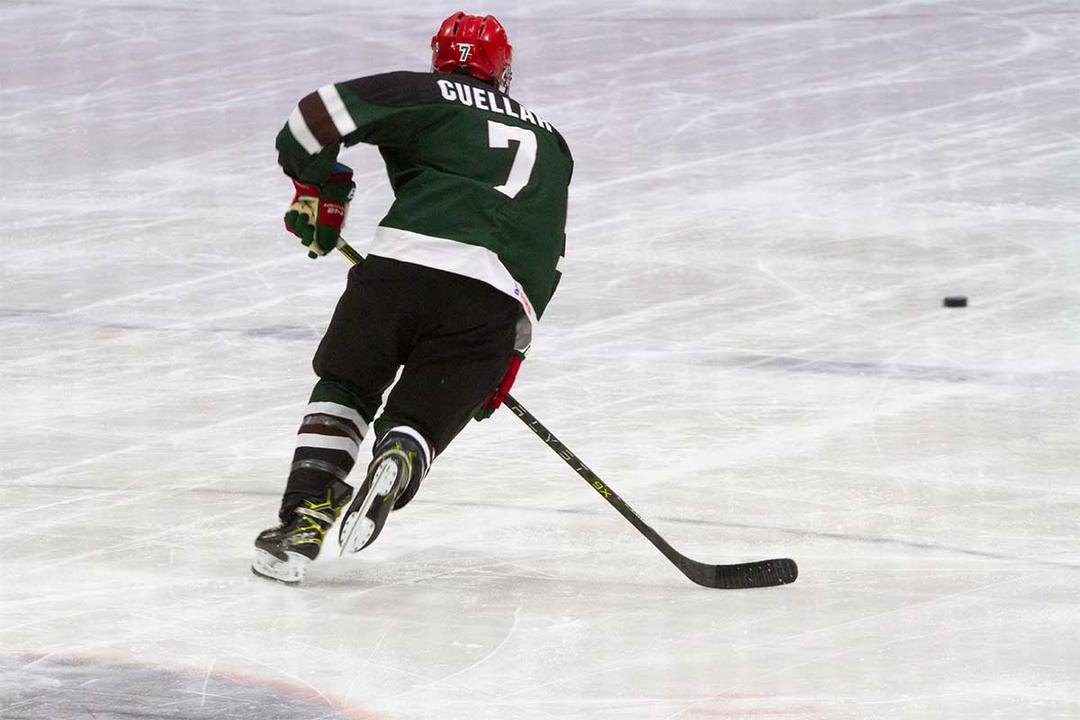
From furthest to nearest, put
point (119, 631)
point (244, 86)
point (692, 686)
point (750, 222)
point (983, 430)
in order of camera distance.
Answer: point (244, 86) < point (750, 222) < point (983, 430) < point (119, 631) < point (692, 686)

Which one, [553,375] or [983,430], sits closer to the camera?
[983,430]

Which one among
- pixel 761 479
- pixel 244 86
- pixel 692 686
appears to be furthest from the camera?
pixel 244 86

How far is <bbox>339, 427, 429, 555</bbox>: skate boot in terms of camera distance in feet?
9.13

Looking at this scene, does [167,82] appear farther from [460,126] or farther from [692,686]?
[692,686]

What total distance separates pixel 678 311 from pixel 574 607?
2.43 meters

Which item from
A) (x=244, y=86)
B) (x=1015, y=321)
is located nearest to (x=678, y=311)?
(x=1015, y=321)

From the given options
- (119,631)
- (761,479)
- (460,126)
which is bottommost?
(761,479)

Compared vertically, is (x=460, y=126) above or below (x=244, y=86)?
above

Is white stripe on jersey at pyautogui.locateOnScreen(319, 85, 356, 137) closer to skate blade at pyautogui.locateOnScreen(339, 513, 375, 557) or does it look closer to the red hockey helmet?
the red hockey helmet

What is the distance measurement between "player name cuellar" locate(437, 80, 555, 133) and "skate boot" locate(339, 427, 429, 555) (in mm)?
615

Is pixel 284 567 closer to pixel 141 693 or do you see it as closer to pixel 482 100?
pixel 141 693

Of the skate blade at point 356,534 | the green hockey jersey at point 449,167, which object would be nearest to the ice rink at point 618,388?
the skate blade at point 356,534

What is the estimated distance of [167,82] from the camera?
27.3 ft

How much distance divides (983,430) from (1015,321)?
113 centimetres
